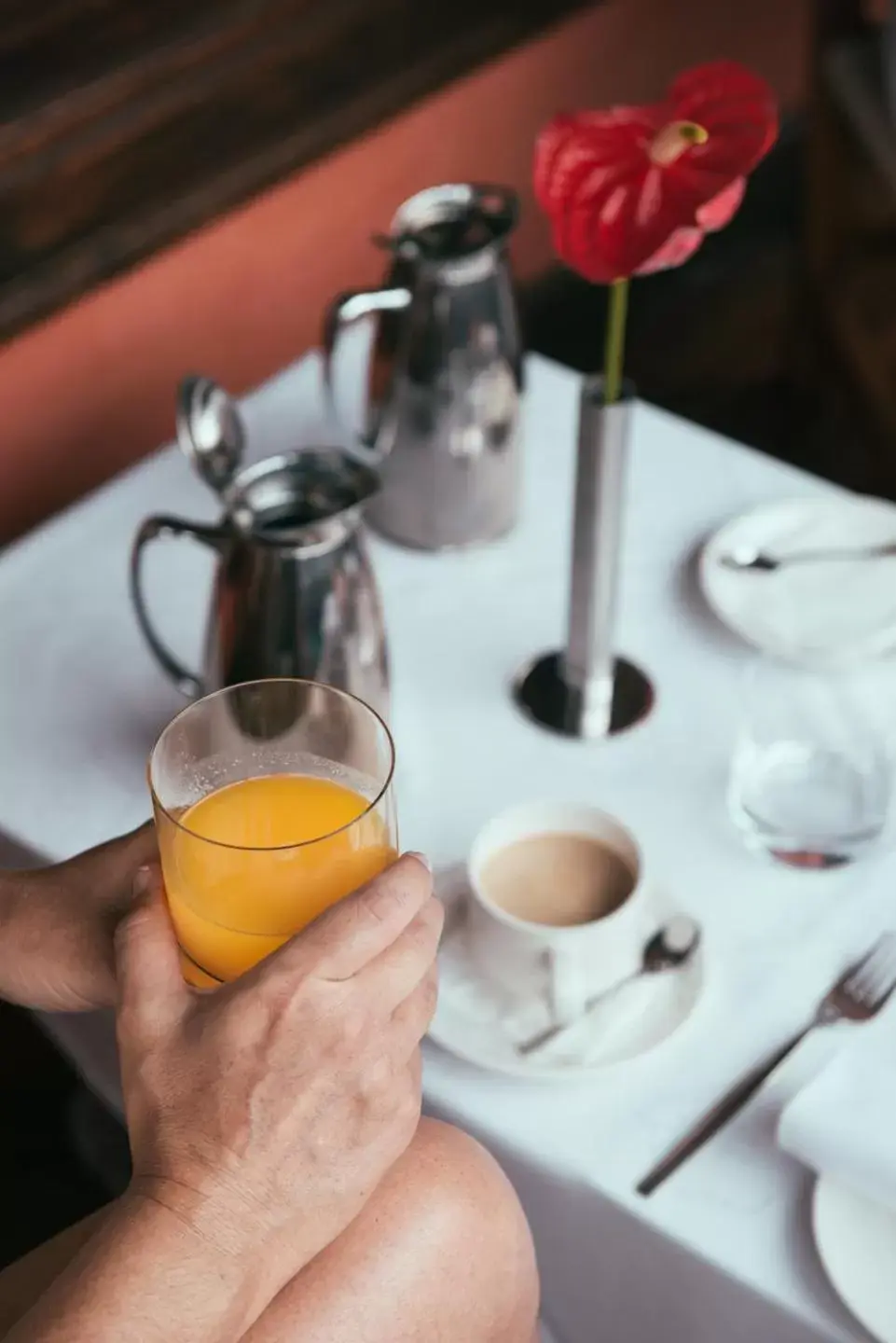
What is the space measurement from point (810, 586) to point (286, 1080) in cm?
61

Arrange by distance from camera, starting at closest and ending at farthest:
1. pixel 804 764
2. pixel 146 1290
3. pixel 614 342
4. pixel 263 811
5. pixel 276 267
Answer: pixel 146 1290
pixel 263 811
pixel 614 342
pixel 804 764
pixel 276 267

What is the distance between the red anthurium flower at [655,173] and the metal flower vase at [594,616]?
127mm

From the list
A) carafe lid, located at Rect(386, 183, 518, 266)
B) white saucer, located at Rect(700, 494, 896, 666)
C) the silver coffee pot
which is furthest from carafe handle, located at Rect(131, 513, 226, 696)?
A: white saucer, located at Rect(700, 494, 896, 666)

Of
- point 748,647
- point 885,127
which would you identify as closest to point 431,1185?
point 748,647

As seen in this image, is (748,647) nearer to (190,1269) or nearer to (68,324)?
(190,1269)

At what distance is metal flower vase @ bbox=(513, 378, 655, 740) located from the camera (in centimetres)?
97

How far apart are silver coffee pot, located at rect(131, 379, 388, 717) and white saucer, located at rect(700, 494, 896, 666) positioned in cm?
28

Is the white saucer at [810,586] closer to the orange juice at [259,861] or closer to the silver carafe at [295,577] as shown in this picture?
the silver carafe at [295,577]

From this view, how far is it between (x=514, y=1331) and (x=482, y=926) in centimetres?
22

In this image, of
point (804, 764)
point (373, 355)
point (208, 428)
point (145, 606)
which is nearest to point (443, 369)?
point (373, 355)

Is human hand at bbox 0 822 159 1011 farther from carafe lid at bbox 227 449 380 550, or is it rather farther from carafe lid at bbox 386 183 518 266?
carafe lid at bbox 386 183 518 266

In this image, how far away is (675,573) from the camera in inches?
46.9

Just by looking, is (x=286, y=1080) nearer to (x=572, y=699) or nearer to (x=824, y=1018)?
(x=824, y=1018)

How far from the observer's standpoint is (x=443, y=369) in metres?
1.14
